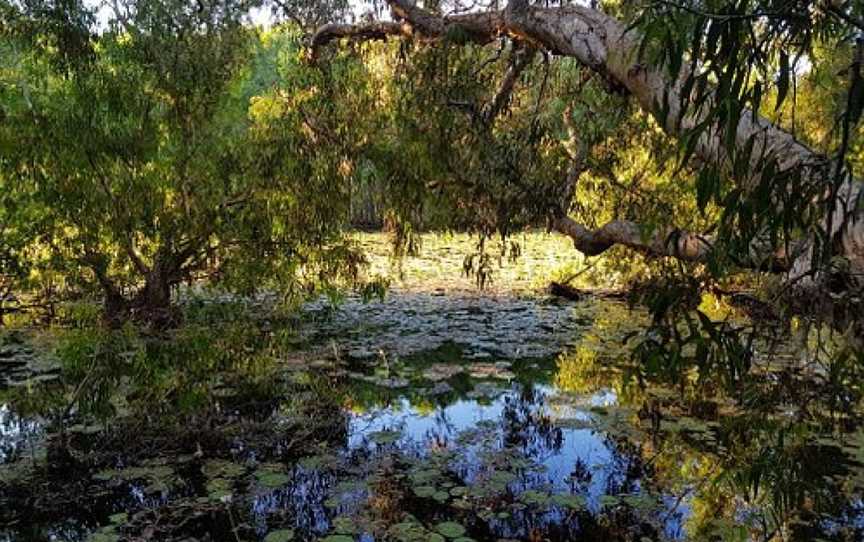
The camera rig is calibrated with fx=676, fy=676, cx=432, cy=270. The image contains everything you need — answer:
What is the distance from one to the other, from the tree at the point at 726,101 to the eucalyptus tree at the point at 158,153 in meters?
1.31

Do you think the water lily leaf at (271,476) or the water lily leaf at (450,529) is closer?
the water lily leaf at (450,529)

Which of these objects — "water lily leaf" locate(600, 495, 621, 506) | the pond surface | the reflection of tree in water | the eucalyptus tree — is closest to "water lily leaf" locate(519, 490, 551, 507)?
the pond surface

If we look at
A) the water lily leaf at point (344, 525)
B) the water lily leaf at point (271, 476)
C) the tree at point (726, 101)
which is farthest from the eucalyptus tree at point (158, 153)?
the water lily leaf at point (344, 525)

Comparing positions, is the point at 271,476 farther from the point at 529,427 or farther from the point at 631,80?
the point at 631,80

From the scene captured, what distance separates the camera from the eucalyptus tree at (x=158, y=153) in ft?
15.4

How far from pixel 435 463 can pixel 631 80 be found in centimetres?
253

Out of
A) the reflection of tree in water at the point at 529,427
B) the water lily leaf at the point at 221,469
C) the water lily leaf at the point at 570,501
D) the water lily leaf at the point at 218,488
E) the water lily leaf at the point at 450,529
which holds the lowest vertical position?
the reflection of tree in water at the point at 529,427

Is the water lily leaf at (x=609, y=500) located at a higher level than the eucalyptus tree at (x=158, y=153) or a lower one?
lower

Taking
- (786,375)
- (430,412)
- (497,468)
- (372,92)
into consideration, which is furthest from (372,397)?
(786,375)

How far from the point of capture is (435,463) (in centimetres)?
400

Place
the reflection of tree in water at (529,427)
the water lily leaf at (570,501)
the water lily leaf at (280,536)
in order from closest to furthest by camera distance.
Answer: the water lily leaf at (280,536) < the water lily leaf at (570,501) < the reflection of tree in water at (529,427)

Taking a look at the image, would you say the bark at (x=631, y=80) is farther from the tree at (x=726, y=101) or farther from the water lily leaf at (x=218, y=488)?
the water lily leaf at (x=218, y=488)

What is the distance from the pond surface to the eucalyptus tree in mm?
1095

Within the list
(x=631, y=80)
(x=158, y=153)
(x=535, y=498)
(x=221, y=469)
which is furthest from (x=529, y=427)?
(x=158, y=153)
